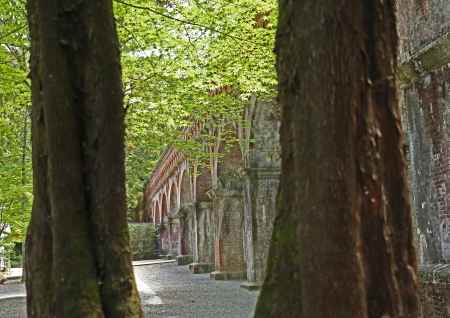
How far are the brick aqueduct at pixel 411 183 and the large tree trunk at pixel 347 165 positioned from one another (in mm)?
321

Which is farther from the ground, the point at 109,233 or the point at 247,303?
the point at 109,233

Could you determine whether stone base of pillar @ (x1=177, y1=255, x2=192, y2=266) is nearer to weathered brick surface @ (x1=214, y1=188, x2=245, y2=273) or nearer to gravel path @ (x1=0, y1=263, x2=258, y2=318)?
weathered brick surface @ (x1=214, y1=188, x2=245, y2=273)

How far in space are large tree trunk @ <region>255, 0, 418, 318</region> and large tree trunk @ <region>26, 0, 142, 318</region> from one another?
147 centimetres

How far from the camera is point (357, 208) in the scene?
2494 millimetres

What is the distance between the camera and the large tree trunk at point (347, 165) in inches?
96.6

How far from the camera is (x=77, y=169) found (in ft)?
13.0

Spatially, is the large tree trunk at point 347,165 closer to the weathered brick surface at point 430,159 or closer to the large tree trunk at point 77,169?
the large tree trunk at point 77,169

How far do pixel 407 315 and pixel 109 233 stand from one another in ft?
6.35

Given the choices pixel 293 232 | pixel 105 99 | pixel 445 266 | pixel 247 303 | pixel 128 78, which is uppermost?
pixel 128 78

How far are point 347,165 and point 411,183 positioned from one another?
6.94 m

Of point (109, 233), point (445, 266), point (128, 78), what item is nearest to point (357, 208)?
point (109, 233)

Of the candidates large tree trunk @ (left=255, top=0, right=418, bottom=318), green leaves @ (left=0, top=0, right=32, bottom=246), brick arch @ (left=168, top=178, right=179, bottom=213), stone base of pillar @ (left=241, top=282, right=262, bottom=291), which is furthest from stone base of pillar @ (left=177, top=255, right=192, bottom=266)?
large tree trunk @ (left=255, top=0, right=418, bottom=318)

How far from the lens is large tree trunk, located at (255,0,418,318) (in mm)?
2453

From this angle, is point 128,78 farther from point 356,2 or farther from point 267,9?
point 356,2
